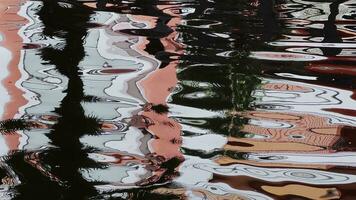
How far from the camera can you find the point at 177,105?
2.94m

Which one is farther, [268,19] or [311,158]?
[268,19]

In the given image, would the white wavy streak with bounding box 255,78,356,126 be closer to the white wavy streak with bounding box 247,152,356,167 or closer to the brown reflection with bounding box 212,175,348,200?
the white wavy streak with bounding box 247,152,356,167

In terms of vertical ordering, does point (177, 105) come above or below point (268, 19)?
below

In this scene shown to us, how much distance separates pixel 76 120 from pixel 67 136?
0.21 metres

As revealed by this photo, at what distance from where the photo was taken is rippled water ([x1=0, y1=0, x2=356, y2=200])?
6.96ft

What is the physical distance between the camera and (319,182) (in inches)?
83.8

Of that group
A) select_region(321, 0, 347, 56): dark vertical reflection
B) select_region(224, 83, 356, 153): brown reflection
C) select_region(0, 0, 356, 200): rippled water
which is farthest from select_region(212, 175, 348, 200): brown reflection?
select_region(321, 0, 347, 56): dark vertical reflection

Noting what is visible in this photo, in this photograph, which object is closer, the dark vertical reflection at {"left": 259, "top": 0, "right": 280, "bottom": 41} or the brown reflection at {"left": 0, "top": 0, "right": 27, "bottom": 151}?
the brown reflection at {"left": 0, "top": 0, "right": 27, "bottom": 151}

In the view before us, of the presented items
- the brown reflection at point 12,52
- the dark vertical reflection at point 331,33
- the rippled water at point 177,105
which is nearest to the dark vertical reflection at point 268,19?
the rippled water at point 177,105

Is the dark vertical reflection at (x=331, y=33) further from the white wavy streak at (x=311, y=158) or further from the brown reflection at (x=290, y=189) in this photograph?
the brown reflection at (x=290, y=189)

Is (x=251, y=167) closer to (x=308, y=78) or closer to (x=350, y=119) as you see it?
(x=350, y=119)

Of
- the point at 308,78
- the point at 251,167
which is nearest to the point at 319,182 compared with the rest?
the point at 251,167

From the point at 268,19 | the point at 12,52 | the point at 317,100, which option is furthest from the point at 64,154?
the point at 268,19

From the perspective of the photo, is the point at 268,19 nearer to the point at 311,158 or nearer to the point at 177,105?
the point at 177,105
